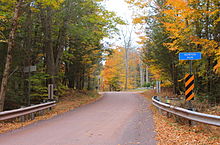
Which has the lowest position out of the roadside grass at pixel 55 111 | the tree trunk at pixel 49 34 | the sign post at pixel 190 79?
the roadside grass at pixel 55 111

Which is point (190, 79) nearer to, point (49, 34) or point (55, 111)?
point (55, 111)

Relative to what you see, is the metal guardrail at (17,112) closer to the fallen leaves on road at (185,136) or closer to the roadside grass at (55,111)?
the roadside grass at (55,111)

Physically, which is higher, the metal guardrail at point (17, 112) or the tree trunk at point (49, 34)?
the tree trunk at point (49, 34)

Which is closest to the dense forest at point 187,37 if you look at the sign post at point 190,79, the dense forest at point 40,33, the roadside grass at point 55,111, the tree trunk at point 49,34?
the sign post at point 190,79

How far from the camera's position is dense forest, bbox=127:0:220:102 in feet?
39.9

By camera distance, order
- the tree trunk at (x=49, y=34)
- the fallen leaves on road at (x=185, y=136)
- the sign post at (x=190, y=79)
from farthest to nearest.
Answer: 1. the tree trunk at (x=49, y=34)
2. the sign post at (x=190, y=79)
3. the fallen leaves on road at (x=185, y=136)

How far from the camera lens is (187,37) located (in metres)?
13.1

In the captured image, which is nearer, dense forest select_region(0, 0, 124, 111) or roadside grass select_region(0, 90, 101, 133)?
roadside grass select_region(0, 90, 101, 133)

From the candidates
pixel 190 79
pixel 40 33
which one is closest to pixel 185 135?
pixel 190 79

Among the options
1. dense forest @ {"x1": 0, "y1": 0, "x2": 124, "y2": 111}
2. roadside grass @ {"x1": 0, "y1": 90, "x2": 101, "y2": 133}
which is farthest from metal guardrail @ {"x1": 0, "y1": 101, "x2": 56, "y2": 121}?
dense forest @ {"x1": 0, "y1": 0, "x2": 124, "y2": 111}

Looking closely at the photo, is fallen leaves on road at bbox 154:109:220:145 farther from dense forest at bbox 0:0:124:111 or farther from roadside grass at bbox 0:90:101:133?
dense forest at bbox 0:0:124:111

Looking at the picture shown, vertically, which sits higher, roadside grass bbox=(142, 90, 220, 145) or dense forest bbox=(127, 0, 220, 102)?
dense forest bbox=(127, 0, 220, 102)

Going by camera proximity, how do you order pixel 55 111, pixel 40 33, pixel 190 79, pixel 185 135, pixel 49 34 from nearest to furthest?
1. pixel 185 135
2. pixel 190 79
3. pixel 55 111
4. pixel 49 34
5. pixel 40 33

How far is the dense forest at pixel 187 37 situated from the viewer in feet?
39.9
